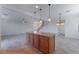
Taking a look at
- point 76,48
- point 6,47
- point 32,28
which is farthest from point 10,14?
point 76,48

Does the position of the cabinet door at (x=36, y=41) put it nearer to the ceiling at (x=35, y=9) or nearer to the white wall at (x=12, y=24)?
the white wall at (x=12, y=24)

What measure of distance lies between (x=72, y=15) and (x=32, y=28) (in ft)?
3.07

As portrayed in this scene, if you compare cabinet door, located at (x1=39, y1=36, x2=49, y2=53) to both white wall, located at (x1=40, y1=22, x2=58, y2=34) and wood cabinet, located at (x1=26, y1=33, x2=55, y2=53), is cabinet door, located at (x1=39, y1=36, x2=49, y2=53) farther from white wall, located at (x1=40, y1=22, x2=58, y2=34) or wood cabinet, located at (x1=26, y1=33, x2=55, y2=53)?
white wall, located at (x1=40, y1=22, x2=58, y2=34)

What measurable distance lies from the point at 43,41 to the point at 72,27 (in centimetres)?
73

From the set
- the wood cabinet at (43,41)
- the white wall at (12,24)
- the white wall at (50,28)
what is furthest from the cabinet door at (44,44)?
the white wall at (12,24)

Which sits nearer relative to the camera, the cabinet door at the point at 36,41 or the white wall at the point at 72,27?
the white wall at the point at 72,27

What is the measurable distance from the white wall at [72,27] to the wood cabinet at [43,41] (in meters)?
0.36

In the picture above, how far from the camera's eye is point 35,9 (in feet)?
6.61

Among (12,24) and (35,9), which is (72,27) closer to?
(35,9)

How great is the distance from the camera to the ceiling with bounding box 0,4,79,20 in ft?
6.42

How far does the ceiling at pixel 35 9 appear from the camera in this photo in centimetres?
196

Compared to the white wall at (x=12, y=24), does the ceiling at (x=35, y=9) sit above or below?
above
